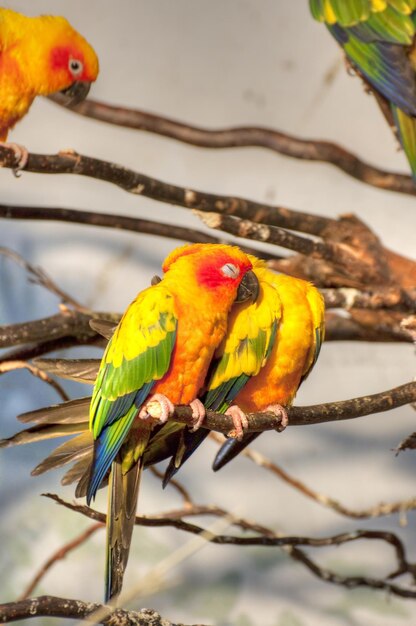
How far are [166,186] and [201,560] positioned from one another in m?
0.83

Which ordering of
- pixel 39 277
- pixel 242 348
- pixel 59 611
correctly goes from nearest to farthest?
pixel 59 611
pixel 242 348
pixel 39 277

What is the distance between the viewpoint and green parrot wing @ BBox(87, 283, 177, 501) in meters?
0.96

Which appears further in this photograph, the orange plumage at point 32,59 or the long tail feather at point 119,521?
the orange plumage at point 32,59

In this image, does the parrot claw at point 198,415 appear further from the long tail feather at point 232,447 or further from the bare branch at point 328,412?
the long tail feather at point 232,447

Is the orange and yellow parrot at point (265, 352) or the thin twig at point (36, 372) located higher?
the orange and yellow parrot at point (265, 352)

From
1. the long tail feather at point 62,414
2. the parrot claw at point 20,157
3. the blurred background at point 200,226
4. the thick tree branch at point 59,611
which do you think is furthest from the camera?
the blurred background at point 200,226

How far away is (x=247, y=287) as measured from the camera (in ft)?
3.29

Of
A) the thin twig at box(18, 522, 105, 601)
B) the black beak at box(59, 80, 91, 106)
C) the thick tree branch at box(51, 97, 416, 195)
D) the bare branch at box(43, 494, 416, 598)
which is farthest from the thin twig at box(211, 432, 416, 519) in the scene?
the black beak at box(59, 80, 91, 106)

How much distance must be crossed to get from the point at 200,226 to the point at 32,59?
1.95 ft

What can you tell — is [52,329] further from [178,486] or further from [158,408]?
[158,408]

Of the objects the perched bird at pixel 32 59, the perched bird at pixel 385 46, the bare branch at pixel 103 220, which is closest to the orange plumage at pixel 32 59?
the perched bird at pixel 32 59

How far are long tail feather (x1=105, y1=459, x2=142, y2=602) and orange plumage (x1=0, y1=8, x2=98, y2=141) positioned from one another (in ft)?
2.10

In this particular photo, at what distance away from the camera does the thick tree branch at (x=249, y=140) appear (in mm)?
1628

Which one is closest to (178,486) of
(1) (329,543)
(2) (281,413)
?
(1) (329,543)
